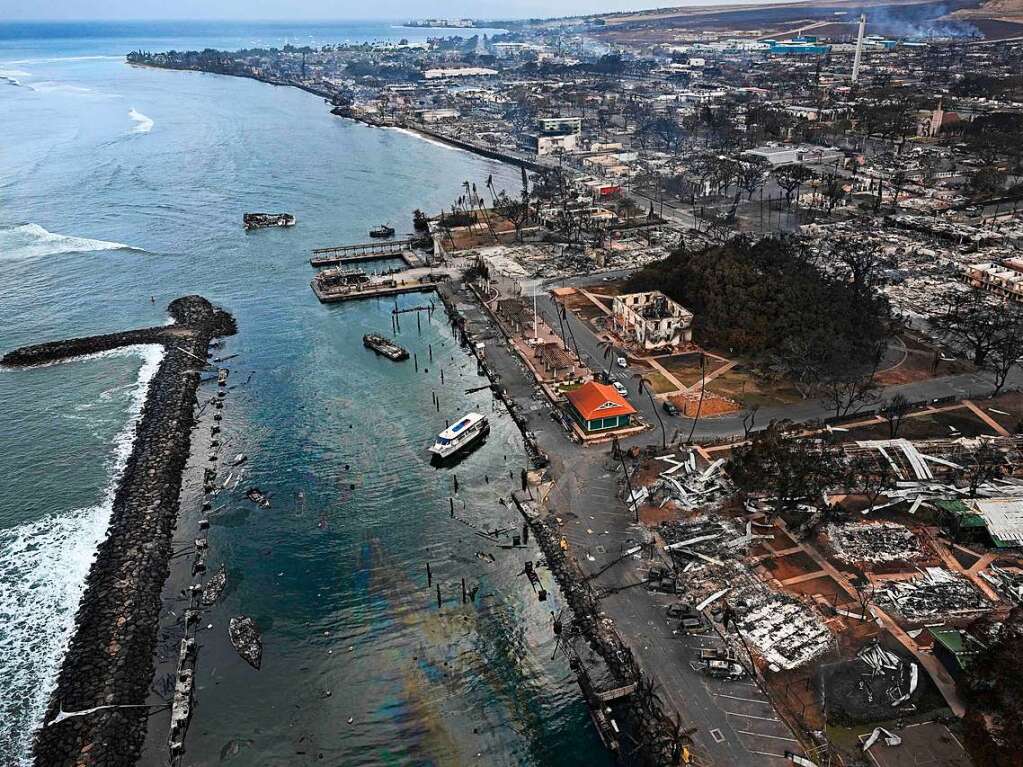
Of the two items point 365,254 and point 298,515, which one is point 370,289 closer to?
point 365,254

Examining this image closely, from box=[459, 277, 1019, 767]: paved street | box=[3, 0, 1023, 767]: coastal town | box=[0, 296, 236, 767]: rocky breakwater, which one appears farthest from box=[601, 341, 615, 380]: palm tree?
box=[0, 296, 236, 767]: rocky breakwater

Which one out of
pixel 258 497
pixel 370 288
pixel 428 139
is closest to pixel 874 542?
pixel 258 497

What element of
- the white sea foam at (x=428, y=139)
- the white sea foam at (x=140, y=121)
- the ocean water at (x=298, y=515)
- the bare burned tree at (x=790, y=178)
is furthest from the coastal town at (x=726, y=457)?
the white sea foam at (x=140, y=121)

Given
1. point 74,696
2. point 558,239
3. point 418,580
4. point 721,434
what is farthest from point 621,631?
point 558,239

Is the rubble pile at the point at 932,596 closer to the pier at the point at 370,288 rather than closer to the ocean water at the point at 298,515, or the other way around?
the ocean water at the point at 298,515

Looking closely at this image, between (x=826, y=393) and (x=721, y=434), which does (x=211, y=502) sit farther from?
(x=826, y=393)
